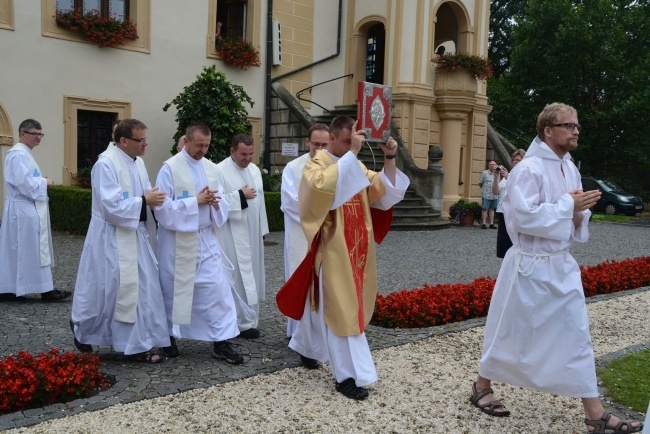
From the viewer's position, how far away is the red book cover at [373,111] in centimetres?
484

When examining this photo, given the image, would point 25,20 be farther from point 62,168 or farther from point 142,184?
point 142,184

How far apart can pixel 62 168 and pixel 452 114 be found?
994cm

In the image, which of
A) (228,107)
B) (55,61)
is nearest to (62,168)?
(55,61)

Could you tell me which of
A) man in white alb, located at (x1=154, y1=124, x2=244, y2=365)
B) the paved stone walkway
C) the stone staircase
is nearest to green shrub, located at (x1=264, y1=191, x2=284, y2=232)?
the paved stone walkway

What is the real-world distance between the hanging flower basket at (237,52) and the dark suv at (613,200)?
15777 mm

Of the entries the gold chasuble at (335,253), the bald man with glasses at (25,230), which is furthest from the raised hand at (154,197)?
the bald man with glasses at (25,230)

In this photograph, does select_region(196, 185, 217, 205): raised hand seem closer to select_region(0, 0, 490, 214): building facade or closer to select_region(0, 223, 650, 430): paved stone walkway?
select_region(0, 223, 650, 430): paved stone walkway

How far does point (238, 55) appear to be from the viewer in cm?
1675

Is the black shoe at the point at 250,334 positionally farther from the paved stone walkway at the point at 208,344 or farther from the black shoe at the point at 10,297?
the black shoe at the point at 10,297

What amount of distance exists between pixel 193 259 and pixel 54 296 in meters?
3.18

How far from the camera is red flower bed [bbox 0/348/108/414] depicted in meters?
4.36

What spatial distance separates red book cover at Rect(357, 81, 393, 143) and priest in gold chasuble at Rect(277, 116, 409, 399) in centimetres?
8

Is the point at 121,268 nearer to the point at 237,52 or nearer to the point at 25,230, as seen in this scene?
the point at 25,230

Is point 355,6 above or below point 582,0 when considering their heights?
below
